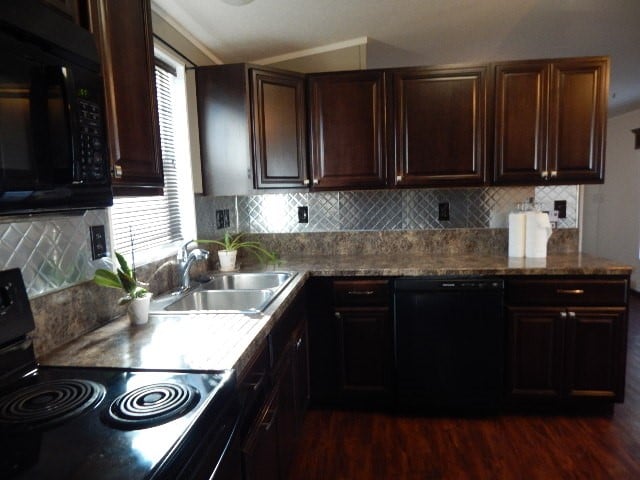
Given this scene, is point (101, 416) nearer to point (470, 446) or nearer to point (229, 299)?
point (229, 299)

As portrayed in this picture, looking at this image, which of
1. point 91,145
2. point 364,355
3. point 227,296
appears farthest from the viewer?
point 364,355

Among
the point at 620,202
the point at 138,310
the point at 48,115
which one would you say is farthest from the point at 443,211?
the point at 620,202

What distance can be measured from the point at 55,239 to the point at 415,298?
1.76 m

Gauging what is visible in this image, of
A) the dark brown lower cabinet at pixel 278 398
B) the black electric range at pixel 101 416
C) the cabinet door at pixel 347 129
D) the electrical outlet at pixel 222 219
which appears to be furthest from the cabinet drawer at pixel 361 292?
the black electric range at pixel 101 416

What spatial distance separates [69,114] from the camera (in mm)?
933

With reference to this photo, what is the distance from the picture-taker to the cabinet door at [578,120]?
2383 mm

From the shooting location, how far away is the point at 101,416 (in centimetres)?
88

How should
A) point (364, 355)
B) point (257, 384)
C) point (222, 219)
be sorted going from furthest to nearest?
point (222, 219)
point (364, 355)
point (257, 384)

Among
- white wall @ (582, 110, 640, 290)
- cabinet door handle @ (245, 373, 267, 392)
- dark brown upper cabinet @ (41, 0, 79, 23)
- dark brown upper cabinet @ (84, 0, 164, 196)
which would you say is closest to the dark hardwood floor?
cabinet door handle @ (245, 373, 267, 392)

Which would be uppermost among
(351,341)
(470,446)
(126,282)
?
(126,282)

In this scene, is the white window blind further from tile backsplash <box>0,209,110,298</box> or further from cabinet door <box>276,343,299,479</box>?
cabinet door <box>276,343,299,479</box>

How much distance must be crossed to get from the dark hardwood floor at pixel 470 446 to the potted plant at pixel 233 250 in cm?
104

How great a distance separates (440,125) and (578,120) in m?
0.80

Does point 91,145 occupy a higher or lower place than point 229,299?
higher
